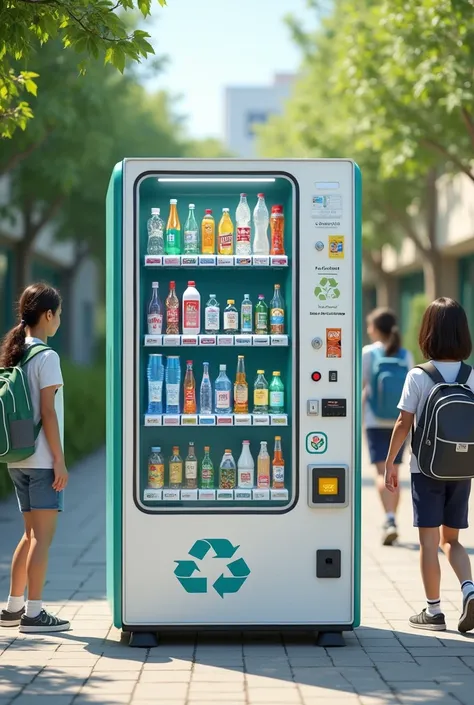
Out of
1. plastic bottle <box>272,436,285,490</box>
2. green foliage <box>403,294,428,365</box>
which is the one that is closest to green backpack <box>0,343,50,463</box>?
plastic bottle <box>272,436,285,490</box>

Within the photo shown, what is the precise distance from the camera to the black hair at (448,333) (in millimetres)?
6656

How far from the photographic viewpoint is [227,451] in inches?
265

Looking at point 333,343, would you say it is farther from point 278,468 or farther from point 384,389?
point 384,389

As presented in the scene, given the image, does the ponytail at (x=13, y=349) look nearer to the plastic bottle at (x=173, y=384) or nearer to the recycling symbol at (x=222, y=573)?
the plastic bottle at (x=173, y=384)

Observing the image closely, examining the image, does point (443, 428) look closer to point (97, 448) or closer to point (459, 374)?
point (459, 374)

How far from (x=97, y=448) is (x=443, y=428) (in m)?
14.0

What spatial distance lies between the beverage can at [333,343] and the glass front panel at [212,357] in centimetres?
22

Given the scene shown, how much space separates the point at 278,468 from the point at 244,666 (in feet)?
4.13

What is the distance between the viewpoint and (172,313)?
6.67 metres

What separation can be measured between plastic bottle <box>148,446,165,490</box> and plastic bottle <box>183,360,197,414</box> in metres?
0.30

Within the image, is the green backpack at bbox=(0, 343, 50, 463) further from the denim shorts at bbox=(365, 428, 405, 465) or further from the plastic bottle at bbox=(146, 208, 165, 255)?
the denim shorts at bbox=(365, 428, 405, 465)

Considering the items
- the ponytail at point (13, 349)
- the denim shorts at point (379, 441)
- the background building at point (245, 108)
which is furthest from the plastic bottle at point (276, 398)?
the background building at point (245, 108)

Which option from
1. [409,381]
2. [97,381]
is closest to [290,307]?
[409,381]

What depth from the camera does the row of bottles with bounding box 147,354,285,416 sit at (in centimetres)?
662
